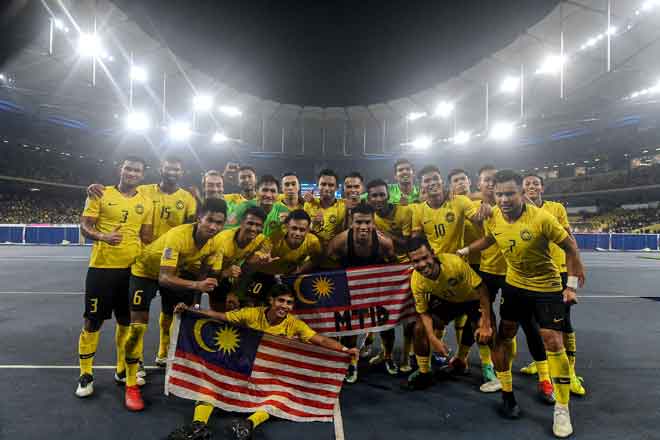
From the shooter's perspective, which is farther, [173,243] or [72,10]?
[72,10]

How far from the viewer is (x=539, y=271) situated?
3.36 meters

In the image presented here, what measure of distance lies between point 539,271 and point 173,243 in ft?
11.9

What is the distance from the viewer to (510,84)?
27188 millimetres

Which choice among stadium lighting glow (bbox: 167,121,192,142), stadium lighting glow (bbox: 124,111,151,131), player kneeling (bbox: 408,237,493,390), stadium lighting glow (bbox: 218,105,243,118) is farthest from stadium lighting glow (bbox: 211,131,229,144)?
player kneeling (bbox: 408,237,493,390)

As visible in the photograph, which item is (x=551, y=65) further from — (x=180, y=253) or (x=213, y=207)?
(x=180, y=253)

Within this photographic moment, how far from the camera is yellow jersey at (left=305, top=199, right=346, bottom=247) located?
15.9ft

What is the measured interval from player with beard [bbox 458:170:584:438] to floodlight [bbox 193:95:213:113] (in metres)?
30.5

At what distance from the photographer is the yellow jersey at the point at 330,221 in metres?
4.85

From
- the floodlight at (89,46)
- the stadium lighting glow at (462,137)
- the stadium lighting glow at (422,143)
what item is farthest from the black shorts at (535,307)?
→ the stadium lighting glow at (422,143)

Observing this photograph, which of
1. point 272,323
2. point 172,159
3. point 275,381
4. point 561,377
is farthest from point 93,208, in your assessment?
point 561,377

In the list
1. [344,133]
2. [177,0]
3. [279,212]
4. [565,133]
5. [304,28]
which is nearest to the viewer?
[279,212]

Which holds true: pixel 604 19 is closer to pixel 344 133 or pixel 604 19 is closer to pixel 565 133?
pixel 565 133

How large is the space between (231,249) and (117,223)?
1262mm

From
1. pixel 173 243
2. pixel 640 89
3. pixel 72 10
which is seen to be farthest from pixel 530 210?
pixel 640 89
